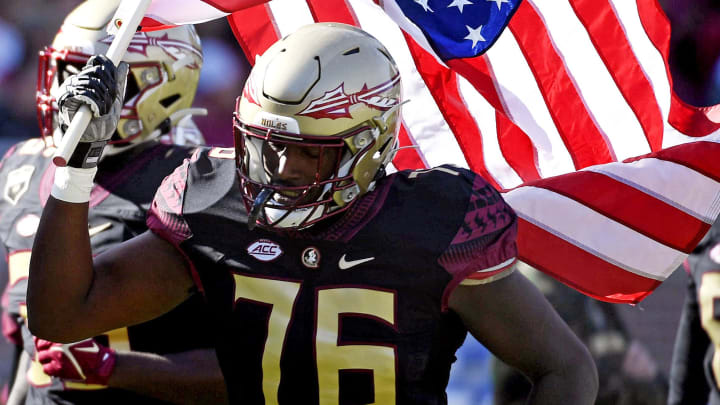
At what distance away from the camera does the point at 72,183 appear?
8.44 feet

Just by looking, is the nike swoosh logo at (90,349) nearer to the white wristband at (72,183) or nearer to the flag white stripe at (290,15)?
the white wristband at (72,183)

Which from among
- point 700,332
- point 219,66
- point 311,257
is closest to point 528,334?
point 311,257

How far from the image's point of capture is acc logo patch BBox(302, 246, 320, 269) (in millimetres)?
2717

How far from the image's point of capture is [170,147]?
3.80 metres

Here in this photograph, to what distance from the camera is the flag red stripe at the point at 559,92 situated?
3.52 meters

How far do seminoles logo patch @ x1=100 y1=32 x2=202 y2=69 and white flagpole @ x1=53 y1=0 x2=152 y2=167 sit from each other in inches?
41.8

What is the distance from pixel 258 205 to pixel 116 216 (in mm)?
1085

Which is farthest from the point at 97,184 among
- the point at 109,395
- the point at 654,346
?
the point at 654,346

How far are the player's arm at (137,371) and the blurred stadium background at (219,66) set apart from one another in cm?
397

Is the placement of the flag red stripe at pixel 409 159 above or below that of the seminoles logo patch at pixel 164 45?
below

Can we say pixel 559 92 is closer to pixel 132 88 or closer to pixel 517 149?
pixel 517 149

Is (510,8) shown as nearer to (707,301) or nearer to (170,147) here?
(170,147)

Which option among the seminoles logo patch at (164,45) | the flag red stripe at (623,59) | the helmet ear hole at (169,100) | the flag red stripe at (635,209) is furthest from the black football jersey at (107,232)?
the flag red stripe at (623,59)

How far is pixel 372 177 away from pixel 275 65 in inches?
14.1
